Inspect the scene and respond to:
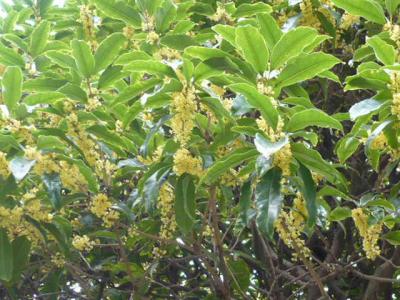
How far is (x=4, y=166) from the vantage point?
88.7 inches

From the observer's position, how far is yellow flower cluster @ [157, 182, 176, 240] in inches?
97.5

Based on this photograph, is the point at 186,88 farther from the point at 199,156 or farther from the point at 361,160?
the point at 361,160

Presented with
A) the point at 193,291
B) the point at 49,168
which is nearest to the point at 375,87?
the point at 49,168

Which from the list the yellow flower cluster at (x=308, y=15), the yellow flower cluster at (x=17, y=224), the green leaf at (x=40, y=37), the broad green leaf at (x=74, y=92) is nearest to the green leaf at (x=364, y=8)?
the yellow flower cluster at (x=308, y=15)

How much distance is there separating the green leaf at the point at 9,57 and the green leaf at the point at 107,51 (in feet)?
1.47

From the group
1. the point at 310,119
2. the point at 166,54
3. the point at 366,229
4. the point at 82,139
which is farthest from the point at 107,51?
the point at 366,229

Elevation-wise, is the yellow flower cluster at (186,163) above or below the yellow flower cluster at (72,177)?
above

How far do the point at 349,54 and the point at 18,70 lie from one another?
1.65 meters

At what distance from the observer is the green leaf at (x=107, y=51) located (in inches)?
102

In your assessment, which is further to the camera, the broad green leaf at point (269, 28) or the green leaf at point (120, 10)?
the green leaf at point (120, 10)

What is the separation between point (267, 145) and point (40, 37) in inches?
59.2

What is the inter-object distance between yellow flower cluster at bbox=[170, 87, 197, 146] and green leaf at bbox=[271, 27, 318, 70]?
0.30 metres

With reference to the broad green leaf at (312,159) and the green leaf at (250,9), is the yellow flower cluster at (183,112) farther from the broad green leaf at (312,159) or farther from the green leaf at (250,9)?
the green leaf at (250,9)

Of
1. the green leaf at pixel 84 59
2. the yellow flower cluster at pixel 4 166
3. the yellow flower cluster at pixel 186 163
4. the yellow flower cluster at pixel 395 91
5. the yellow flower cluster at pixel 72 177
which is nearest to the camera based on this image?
the yellow flower cluster at pixel 395 91
